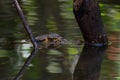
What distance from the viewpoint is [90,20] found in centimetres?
558

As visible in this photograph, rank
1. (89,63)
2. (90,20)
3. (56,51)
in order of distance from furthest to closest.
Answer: (90,20) < (56,51) < (89,63)

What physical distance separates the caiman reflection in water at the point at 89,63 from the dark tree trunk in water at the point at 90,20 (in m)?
0.12

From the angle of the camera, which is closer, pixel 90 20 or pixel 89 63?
pixel 89 63

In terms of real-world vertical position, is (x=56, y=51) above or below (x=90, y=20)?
below

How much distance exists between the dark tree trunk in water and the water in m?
0.14

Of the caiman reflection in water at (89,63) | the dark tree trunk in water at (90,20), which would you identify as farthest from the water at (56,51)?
the dark tree trunk in water at (90,20)

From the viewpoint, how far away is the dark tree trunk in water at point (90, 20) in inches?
218

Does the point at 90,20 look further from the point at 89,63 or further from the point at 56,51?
the point at 89,63

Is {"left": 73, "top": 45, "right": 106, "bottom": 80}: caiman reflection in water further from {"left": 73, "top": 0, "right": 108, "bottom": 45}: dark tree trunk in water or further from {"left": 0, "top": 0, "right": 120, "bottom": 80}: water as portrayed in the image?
{"left": 73, "top": 0, "right": 108, "bottom": 45}: dark tree trunk in water

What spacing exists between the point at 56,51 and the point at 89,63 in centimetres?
56

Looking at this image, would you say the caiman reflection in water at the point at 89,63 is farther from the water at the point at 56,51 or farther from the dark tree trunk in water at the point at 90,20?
the dark tree trunk in water at the point at 90,20

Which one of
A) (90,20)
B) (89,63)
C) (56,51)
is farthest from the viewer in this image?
(90,20)

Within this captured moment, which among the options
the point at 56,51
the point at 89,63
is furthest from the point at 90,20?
the point at 89,63

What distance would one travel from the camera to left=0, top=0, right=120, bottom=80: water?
181 inches
